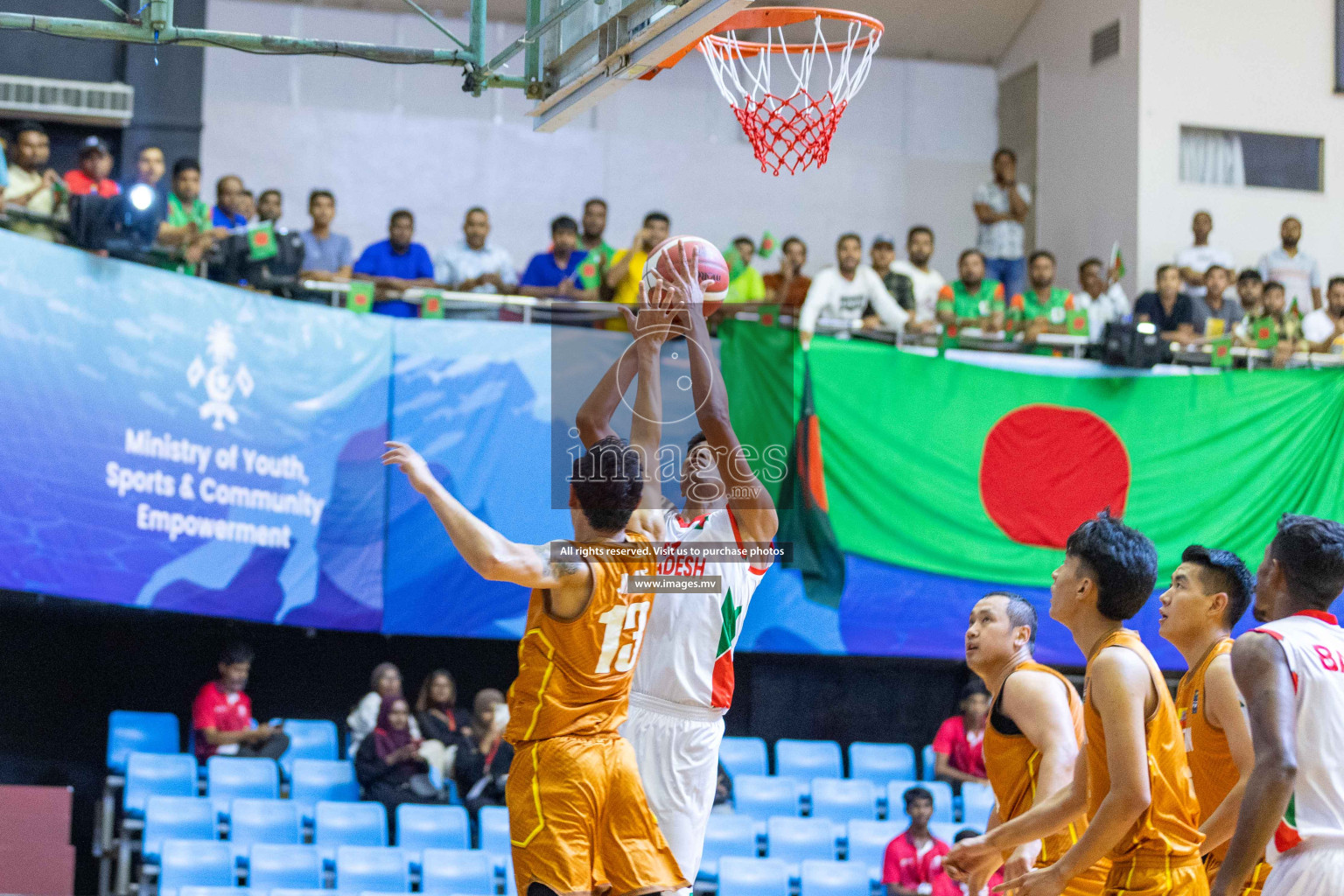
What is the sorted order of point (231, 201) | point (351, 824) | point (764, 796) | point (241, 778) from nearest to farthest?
1. point (351, 824)
2. point (241, 778)
3. point (764, 796)
4. point (231, 201)

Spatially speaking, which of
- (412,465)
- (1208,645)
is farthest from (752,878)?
(412,465)

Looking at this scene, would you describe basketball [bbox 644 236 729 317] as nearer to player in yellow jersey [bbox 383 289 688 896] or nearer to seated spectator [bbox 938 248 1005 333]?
player in yellow jersey [bbox 383 289 688 896]

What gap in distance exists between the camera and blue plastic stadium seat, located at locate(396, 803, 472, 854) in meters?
10.5

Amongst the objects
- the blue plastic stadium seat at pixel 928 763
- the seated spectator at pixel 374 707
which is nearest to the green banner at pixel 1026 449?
the blue plastic stadium seat at pixel 928 763

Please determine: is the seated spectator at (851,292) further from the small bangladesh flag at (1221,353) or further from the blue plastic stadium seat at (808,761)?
the blue plastic stadium seat at (808,761)

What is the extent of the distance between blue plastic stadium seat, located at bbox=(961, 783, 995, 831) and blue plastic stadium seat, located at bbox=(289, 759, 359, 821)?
4.87 metres

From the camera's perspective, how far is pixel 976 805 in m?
11.8

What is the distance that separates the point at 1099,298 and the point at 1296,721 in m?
11.4

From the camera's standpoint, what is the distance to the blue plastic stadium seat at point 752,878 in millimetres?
10070

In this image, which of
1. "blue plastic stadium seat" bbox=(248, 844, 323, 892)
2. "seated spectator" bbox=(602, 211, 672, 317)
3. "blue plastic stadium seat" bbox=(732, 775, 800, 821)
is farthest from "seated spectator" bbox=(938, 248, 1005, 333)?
"blue plastic stadium seat" bbox=(248, 844, 323, 892)

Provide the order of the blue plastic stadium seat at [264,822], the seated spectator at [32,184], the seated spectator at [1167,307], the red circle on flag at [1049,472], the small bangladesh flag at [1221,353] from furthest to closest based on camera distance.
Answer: the seated spectator at [1167,307] < the small bangladesh flag at [1221,353] < the red circle on flag at [1049,472] < the seated spectator at [32,184] < the blue plastic stadium seat at [264,822]

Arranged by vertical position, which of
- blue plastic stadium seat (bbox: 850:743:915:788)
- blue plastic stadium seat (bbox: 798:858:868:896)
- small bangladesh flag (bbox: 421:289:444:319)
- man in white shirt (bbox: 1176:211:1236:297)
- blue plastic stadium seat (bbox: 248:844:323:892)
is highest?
man in white shirt (bbox: 1176:211:1236:297)

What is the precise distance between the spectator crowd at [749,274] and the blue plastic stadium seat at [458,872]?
458 centimetres

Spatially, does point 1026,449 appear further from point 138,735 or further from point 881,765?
point 138,735
